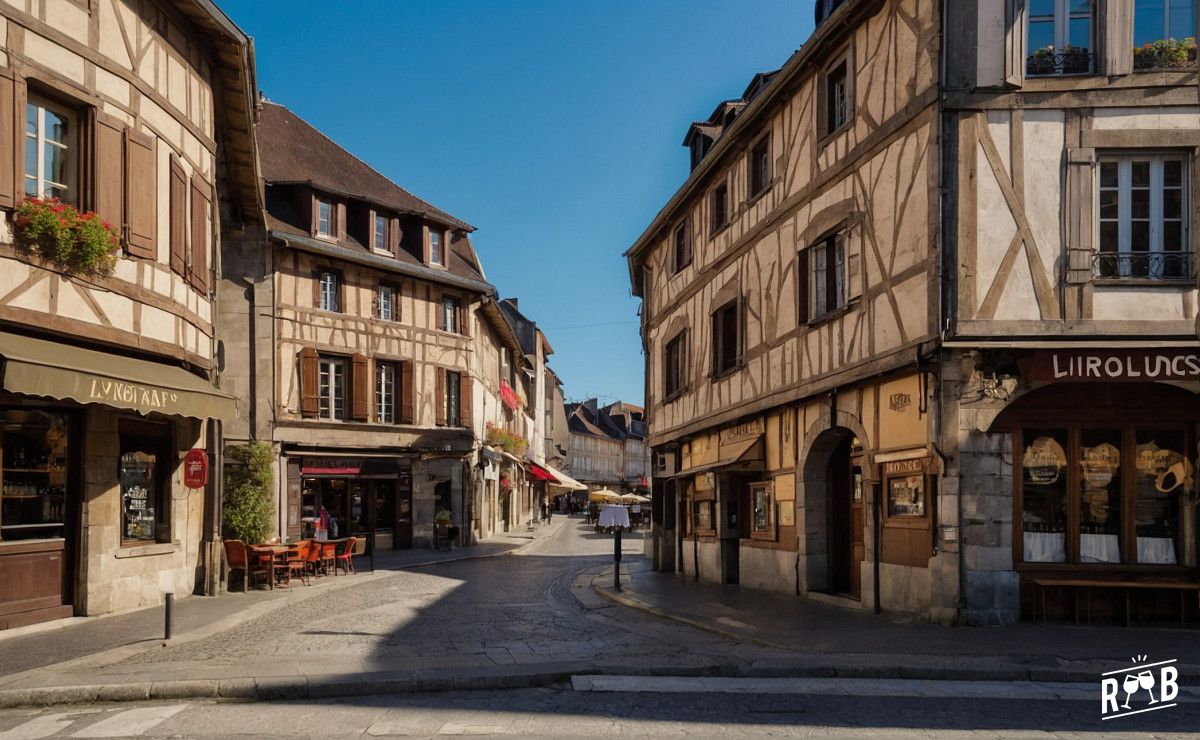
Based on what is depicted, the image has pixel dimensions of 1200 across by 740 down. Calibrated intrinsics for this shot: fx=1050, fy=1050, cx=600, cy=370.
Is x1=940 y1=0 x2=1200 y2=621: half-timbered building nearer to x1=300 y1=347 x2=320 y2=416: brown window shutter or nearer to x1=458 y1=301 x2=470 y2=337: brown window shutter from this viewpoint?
x1=300 y1=347 x2=320 y2=416: brown window shutter

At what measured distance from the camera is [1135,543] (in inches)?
455

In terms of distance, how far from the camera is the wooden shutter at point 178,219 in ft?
44.5

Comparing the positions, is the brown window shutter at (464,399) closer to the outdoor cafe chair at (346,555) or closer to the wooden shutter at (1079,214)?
the outdoor cafe chair at (346,555)

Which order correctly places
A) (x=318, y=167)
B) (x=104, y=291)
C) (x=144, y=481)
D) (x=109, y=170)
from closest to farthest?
(x=104, y=291), (x=109, y=170), (x=144, y=481), (x=318, y=167)

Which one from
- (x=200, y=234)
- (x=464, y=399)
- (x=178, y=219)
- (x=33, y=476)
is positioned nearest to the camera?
(x=33, y=476)

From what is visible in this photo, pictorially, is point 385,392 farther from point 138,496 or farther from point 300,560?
point 138,496

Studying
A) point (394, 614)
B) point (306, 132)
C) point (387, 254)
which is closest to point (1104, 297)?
point (394, 614)

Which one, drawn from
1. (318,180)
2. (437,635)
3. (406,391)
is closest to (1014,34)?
(437,635)

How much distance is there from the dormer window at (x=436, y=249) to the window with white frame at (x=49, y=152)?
18.4 meters

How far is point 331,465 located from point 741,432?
13085 millimetres

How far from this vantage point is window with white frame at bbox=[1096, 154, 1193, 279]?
11.3 metres

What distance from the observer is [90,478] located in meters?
13.0

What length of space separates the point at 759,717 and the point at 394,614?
7509 mm

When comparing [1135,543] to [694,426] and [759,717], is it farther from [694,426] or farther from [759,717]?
[694,426]
